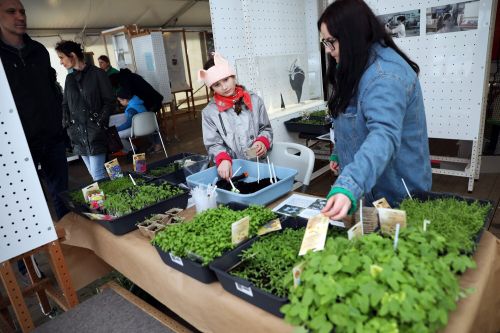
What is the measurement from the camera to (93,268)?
2.04 metres


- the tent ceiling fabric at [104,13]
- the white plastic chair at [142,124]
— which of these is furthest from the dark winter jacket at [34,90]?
the tent ceiling fabric at [104,13]

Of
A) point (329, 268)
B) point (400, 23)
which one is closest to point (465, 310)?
point (329, 268)

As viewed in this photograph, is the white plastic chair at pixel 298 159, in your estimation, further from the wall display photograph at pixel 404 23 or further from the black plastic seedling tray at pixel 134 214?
the wall display photograph at pixel 404 23

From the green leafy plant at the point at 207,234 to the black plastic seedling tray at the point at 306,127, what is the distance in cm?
219

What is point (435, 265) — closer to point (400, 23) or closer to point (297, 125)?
point (297, 125)

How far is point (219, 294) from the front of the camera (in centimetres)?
109

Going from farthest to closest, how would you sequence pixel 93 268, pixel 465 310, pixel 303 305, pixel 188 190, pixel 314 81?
1. pixel 314 81
2. pixel 93 268
3. pixel 188 190
4. pixel 465 310
5. pixel 303 305

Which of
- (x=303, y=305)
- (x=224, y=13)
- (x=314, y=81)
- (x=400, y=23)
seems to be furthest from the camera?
(x=314, y=81)

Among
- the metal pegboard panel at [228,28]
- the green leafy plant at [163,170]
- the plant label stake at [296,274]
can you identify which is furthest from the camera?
the metal pegboard panel at [228,28]

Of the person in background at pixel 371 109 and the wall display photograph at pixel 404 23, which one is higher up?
the wall display photograph at pixel 404 23

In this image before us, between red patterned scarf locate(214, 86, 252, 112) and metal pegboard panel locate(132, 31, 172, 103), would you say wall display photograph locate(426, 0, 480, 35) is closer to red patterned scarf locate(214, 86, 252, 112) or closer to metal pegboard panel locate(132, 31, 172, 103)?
red patterned scarf locate(214, 86, 252, 112)

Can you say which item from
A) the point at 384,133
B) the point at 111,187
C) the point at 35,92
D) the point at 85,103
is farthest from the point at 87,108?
the point at 384,133

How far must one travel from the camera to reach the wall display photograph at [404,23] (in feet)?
11.1

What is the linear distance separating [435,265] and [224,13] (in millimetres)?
2577
